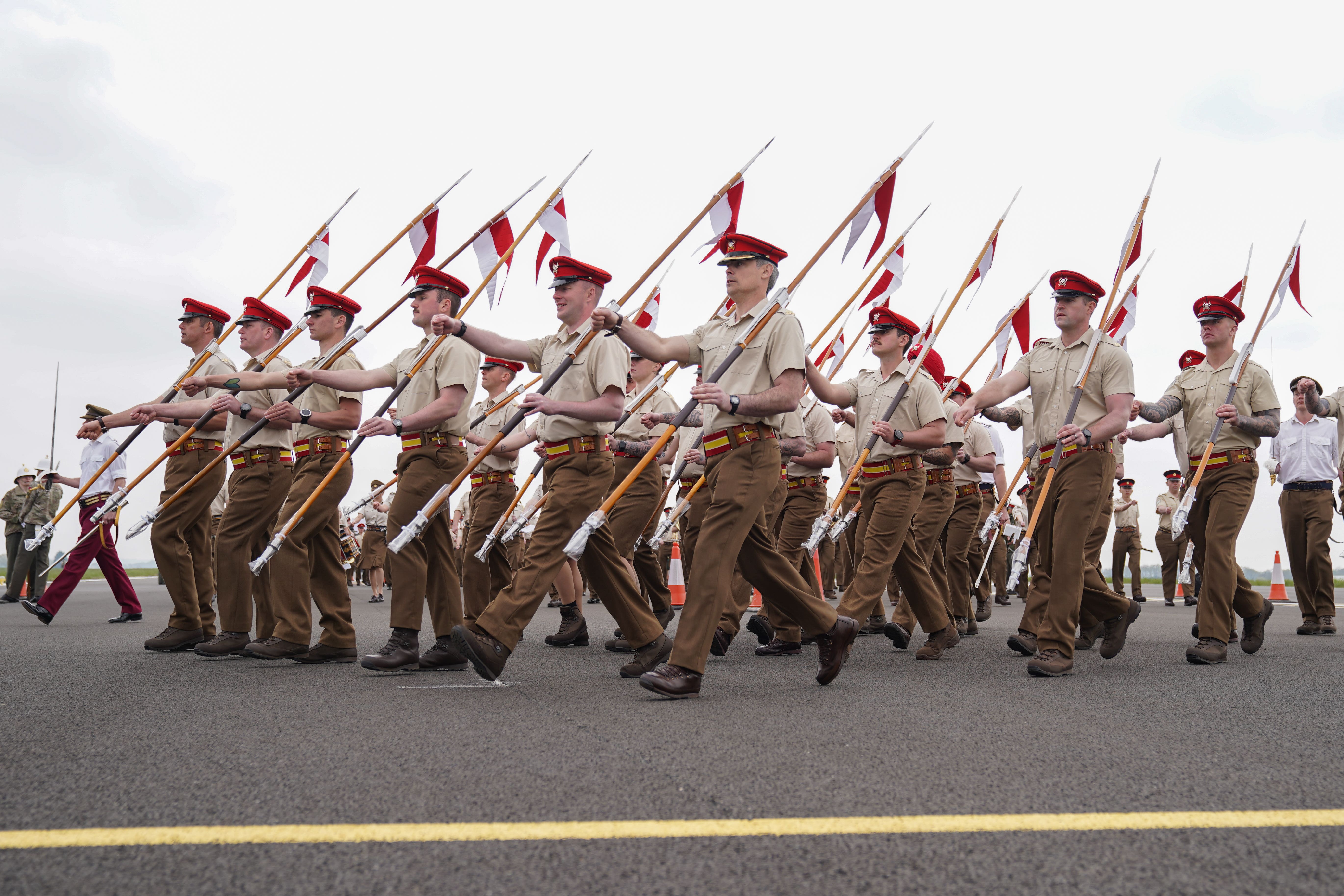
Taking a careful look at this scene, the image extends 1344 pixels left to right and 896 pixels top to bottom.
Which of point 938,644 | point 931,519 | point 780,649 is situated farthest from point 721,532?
point 931,519

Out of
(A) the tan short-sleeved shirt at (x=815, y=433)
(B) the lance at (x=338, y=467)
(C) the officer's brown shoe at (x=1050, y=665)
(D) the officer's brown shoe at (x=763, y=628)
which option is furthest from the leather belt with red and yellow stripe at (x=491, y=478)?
(C) the officer's brown shoe at (x=1050, y=665)

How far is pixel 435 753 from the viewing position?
326cm

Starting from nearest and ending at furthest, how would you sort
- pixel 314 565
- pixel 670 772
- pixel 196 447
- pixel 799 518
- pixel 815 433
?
pixel 670 772
pixel 314 565
pixel 196 447
pixel 799 518
pixel 815 433

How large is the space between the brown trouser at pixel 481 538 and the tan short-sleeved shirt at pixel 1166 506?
40.2 ft

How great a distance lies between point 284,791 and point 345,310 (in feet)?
14.0

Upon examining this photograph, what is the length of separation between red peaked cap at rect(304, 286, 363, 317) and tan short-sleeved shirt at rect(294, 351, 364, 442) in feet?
1.24

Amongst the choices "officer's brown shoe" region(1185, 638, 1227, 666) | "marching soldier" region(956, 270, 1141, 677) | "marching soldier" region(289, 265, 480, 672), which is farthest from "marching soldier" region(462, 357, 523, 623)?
"officer's brown shoe" region(1185, 638, 1227, 666)

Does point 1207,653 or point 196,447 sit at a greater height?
point 196,447

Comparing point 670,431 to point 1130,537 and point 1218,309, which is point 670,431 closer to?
point 1218,309

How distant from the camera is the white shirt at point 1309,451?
860 centimetres

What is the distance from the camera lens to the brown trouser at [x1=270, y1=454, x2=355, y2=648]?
5.84 metres

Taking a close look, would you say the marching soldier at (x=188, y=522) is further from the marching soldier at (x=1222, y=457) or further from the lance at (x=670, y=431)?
the marching soldier at (x=1222, y=457)

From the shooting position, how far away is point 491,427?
809 cm

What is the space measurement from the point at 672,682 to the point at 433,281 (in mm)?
2831
